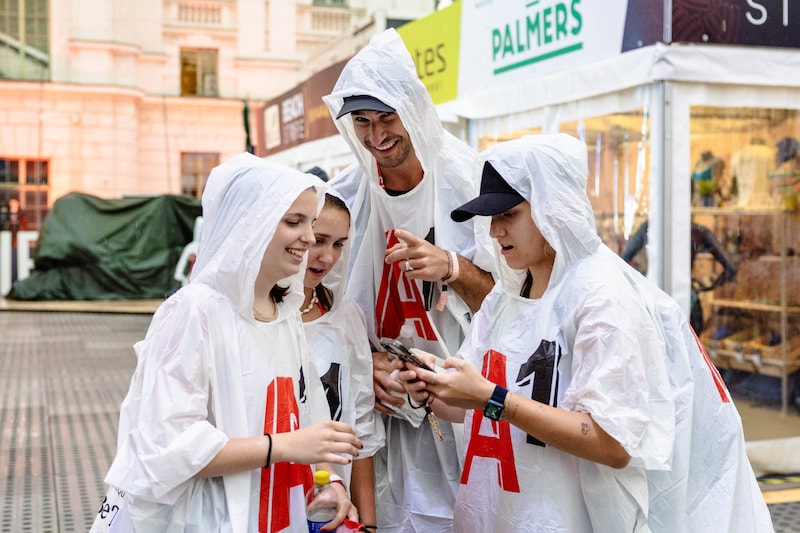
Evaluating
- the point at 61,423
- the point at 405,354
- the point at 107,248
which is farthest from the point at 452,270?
the point at 107,248

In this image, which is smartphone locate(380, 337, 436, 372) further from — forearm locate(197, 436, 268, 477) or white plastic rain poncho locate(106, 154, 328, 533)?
forearm locate(197, 436, 268, 477)

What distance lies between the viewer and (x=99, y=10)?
23828mm

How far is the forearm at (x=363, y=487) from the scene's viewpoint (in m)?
2.87

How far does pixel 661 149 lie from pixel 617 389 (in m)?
3.20

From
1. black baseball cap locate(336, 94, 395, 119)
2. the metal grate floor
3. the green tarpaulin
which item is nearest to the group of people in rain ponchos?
black baseball cap locate(336, 94, 395, 119)

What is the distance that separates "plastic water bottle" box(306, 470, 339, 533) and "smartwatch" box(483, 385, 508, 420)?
462 mm

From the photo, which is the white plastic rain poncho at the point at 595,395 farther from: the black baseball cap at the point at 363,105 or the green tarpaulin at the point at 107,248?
the green tarpaulin at the point at 107,248

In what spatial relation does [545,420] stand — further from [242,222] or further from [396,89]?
[396,89]

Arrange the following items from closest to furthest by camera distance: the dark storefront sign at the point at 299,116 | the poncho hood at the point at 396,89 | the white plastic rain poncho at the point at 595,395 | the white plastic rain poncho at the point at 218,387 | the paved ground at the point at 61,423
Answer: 1. the white plastic rain poncho at the point at 218,387
2. the white plastic rain poncho at the point at 595,395
3. the poncho hood at the point at 396,89
4. the paved ground at the point at 61,423
5. the dark storefront sign at the point at 299,116

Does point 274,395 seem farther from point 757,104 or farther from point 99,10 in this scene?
point 99,10

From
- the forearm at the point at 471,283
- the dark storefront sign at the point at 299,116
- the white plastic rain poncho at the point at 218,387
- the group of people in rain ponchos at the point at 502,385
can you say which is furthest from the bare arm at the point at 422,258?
the dark storefront sign at the point at 299,116

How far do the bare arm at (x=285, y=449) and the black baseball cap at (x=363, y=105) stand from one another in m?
1.01

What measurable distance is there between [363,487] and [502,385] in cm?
80

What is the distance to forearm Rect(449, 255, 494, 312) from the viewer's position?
2.86 meters
